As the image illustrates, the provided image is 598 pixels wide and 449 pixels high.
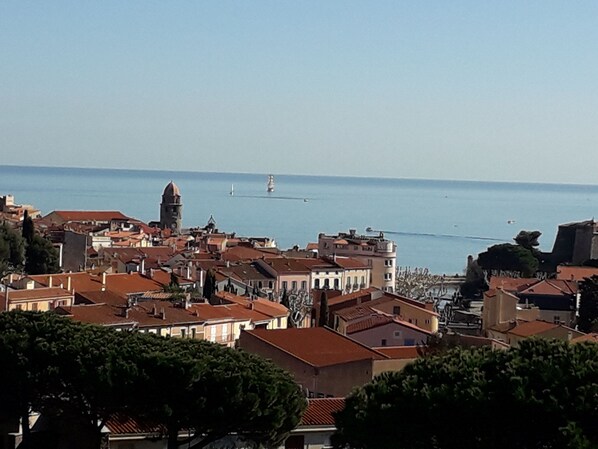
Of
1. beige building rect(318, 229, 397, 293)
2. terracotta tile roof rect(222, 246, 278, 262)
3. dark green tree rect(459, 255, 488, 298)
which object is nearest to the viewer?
terracotta tile roof rect(222, 246, 278, 262)

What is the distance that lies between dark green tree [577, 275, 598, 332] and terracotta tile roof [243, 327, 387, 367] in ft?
48.9

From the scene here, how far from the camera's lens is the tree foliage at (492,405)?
464 inches

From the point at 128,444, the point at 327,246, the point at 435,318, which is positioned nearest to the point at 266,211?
the point at 327,246

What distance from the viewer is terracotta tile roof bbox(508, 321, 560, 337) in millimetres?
30578

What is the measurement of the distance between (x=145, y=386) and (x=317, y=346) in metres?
9.78

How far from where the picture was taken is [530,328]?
31.4 meters

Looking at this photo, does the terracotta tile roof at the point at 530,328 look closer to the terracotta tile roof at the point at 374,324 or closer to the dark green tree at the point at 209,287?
the terracotta tile roof at the point at 374,324

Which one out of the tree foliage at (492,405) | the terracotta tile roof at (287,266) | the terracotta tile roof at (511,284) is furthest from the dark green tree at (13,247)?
the tree foliage at (492,405)

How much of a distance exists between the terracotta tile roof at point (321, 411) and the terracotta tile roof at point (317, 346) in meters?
4.72

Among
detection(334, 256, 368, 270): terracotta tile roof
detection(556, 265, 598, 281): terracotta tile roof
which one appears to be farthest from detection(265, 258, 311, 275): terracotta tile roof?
detection(556, 265, 598, 281): terracotta tile roof

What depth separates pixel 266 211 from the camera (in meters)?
152

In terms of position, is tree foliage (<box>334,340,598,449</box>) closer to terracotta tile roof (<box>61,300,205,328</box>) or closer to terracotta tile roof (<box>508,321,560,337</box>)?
terracotta tile roof (<box>61,300,205,328</box>)

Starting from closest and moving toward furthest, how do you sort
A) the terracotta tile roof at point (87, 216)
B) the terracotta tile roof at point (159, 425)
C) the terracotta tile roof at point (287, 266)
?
the terracotta tile roof at point (159, 425), the terracotta tile roof at point (287, 266), the terracotta tile roof at point (87, 216)

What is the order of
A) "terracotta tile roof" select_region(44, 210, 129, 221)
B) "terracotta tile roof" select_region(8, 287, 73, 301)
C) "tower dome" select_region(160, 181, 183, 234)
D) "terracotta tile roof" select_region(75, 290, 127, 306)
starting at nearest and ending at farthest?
"terracotta tile roof" select_region(75, 290, 127, 306)
"terracotta tile roof" select_region(8, 287, 73, 301)
"terracotta tile roof" select_region(44, 210, 129, 221)
"tower dome" select_region(160, 181, 183, 234)
